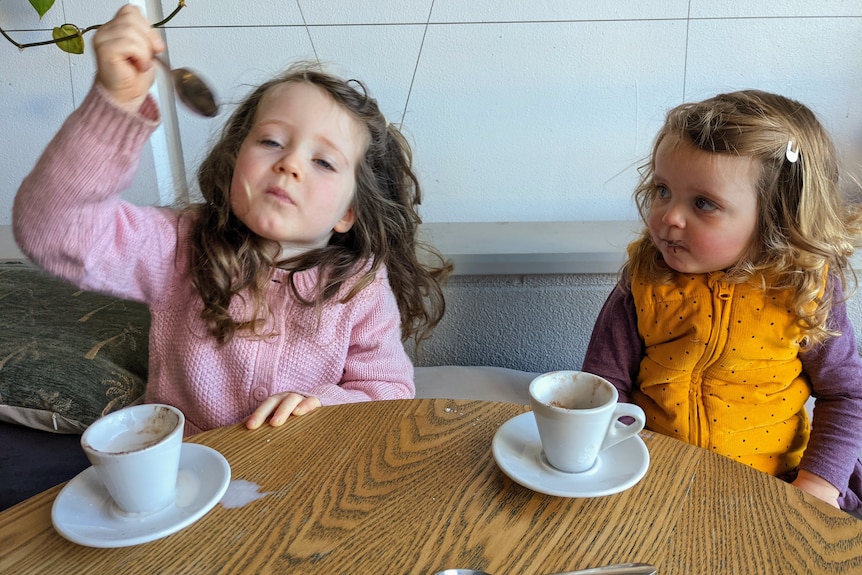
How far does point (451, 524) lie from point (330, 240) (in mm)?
747

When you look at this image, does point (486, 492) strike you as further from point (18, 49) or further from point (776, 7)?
point (18, 49)

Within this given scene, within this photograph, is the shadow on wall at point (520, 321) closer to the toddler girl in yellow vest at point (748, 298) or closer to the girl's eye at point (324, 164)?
the toddler girl in yellow vest at point (748, 298)

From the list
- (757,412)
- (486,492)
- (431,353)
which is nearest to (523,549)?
(486,492)

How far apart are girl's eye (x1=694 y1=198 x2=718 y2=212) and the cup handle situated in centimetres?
47

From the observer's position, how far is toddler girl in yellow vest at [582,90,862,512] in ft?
3.64

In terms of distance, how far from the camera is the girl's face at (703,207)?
3.60ft

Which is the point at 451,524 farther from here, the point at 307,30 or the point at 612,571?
the point at 307,30

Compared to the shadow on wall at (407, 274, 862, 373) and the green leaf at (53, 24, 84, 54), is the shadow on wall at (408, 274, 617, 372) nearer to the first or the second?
the shadow on wall at (407, 274, 862, 373)

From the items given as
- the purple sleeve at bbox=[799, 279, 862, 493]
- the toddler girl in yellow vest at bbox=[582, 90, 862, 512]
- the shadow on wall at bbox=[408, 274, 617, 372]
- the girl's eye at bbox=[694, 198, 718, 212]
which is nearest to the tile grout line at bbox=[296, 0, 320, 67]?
the shadow on wall at bbox=[408, 274, 617, 372]

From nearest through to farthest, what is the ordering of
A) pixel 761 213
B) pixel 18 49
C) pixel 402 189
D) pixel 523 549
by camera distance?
pixel 523 549, pixel 761 213, pixel 402 189, pixel 18 49

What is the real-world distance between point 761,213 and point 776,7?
85 cm

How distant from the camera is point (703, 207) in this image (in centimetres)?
112

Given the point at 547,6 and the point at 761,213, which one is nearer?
the point at 761,213

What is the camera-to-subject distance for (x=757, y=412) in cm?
122
